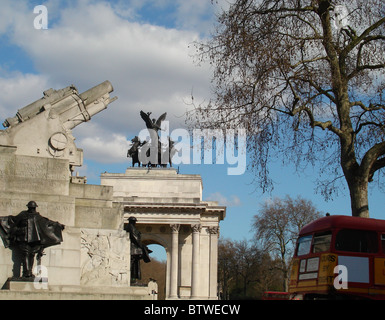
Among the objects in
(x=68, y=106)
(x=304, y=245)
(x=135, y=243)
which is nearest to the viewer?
(x=68, y=106)

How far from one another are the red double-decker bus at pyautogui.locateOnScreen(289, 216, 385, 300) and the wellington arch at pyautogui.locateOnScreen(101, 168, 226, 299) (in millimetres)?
45262

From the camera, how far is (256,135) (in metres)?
18.0

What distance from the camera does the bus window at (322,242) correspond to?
62.9 ft

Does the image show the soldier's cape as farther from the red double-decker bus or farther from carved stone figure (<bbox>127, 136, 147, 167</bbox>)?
carved stone figure (<bbox>127, 136, 147, 167</bbox>)

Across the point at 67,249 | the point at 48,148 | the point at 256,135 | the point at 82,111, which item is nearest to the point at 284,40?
the point at 256,135

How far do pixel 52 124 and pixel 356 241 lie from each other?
886 centimetres

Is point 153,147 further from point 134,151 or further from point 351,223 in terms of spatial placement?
point 351,223

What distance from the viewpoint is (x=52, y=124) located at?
1641 cm

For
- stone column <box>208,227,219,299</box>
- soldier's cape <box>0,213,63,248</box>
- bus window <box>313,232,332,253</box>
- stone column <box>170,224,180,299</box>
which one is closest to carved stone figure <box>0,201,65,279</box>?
soldier's cape <box>0,213,63,248</box>

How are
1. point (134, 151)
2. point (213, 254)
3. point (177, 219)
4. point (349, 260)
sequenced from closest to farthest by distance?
point (349, 260) → point (177, 219) → point (213, 254) → point (134, 151)

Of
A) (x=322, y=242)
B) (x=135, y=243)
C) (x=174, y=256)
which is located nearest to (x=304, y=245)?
(x=322, y=242)

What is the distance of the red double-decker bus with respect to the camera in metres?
18.3
